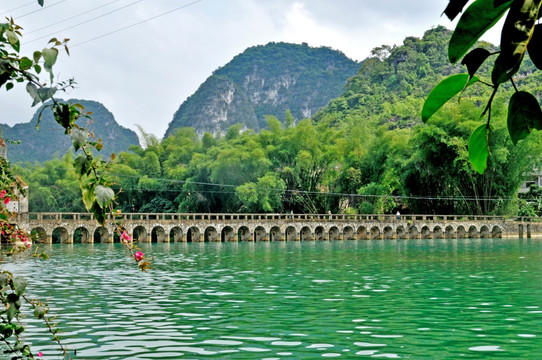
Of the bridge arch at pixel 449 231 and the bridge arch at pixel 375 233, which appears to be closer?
the bridge arch at pixel 375 233

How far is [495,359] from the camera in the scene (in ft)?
26.9

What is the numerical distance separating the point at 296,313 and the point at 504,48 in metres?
11.4

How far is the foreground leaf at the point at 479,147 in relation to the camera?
0.88 meters

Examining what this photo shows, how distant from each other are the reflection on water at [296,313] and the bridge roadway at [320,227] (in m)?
29.1

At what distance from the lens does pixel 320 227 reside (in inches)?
2135

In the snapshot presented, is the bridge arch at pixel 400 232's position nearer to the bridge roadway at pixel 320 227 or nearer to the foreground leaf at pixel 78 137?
the bridge roadway at pixel 320 227

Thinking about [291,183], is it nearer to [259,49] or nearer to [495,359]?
[495,359]

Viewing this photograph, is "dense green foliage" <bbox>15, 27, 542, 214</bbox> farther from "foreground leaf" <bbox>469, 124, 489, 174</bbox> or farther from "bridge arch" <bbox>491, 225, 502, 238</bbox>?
"foreground leaf" <bbox>469, 124, 489, 174</bbox>

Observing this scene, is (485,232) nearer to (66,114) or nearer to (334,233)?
(334,233)

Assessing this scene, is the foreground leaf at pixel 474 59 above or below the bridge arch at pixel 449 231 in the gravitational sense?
above

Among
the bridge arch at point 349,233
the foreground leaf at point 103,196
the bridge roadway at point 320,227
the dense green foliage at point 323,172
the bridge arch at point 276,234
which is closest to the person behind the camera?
the foreground leaf at point 103,196

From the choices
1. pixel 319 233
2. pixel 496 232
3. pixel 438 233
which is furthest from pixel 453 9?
pixel 438 233

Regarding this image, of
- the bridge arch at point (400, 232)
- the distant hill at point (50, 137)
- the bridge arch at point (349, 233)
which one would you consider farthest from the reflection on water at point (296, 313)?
the distant hill at point (50, 137)

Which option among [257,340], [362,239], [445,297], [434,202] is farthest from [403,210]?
[257,340]
